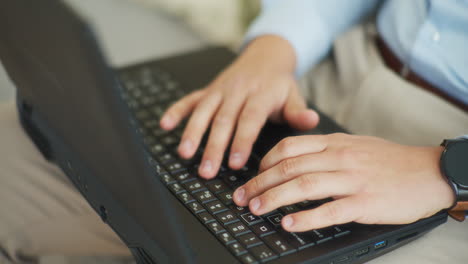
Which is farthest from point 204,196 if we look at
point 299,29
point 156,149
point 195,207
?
point 299,29

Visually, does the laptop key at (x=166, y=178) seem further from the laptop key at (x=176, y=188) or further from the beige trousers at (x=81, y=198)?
the beige trousers at (x=81, y=198)

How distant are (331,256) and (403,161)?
146 mm

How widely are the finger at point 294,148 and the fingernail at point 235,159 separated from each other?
4cm

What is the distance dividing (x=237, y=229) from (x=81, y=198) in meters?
0.28

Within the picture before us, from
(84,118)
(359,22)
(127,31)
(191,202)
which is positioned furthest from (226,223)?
(127,31)

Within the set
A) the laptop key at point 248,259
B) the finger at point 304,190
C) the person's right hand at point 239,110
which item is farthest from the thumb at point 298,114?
the laptop key at point 248,259

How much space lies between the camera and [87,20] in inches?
11.2

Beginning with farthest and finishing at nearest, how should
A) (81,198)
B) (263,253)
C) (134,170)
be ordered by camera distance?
(81,198) < (263,253) < (134,170)

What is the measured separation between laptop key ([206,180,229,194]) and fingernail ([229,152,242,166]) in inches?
1.2

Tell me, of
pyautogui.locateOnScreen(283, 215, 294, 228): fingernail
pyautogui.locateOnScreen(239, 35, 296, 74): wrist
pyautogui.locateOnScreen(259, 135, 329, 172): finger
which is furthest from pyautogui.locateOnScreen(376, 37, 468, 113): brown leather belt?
pyautogui.locateOnScreen(283, 215, 294, 228): fingernail

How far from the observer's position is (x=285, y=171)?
1.72 feet

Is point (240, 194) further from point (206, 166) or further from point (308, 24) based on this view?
point (308, 24)

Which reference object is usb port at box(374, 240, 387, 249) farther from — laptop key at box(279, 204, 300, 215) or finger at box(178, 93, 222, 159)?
finger at box(178, 93, 222, 159)

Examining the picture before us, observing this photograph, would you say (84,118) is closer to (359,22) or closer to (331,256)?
(331,256)
